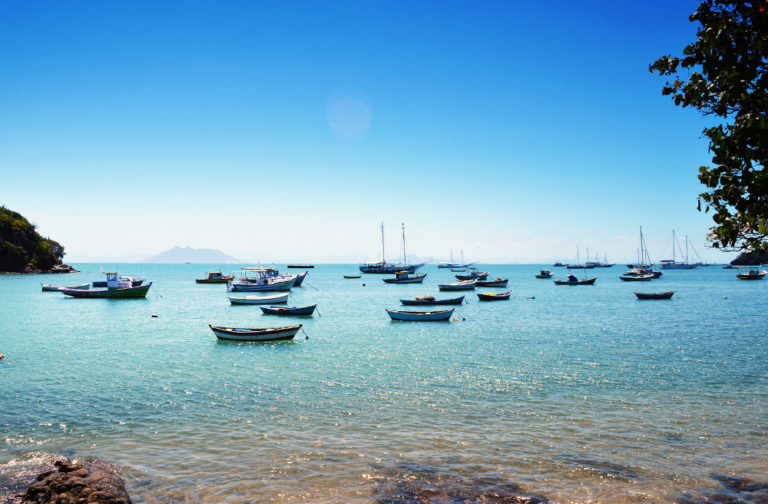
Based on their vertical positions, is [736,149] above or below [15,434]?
above

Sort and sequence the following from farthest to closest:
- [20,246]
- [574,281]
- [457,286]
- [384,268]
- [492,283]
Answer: [384,268] → [20,246] → [574,281] → [492,283] → [457,286]

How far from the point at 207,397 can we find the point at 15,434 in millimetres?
5834

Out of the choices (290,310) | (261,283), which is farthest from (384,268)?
(290,310)

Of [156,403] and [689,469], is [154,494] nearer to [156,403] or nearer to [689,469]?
[156,403]

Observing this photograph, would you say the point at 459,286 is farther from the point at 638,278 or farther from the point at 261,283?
the point at 638,278

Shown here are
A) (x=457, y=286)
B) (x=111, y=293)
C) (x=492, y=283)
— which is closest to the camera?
(x=111, y=293)

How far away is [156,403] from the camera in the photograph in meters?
16.6

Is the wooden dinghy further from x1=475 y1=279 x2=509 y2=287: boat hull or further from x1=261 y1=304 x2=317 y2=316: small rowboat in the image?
x1=261 y1=304 x2=317 y2=316: small rowboat

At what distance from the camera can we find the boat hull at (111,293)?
65.4 metres

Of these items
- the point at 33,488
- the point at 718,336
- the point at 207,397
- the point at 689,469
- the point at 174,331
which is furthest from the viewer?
the point at 174,331

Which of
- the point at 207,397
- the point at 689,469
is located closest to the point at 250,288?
the point at 207,397

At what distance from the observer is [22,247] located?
406 ft

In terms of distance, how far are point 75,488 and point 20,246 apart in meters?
149

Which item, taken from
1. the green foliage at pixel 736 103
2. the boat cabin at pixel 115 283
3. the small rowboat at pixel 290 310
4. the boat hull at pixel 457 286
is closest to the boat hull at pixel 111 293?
the boat cabin at pixel 115 283
